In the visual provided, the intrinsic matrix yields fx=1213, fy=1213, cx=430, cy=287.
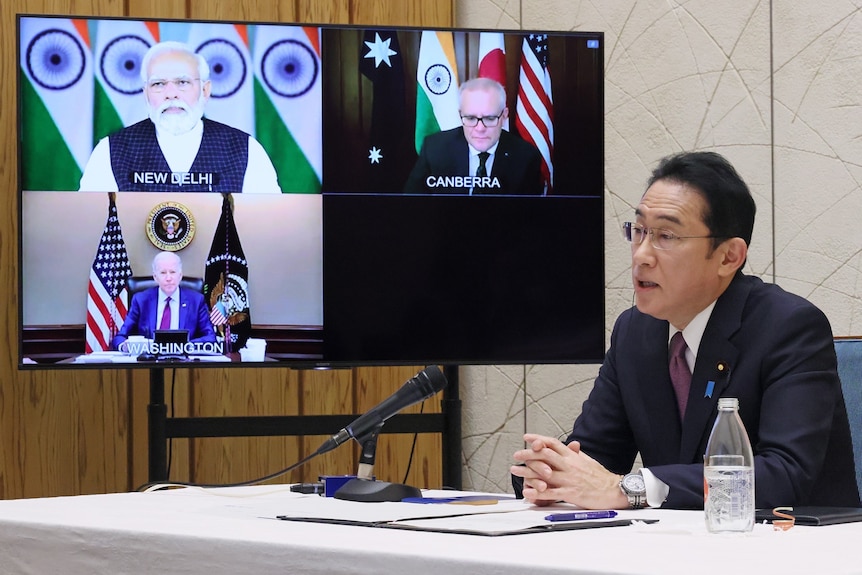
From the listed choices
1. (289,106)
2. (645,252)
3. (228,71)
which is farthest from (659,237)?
(228,71)

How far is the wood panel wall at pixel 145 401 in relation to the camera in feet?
11.3

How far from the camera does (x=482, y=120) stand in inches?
128

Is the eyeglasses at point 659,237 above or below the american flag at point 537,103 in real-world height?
below

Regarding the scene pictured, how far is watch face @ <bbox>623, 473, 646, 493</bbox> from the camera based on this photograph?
188cm

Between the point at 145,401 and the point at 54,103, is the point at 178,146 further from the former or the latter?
the point at 145,401

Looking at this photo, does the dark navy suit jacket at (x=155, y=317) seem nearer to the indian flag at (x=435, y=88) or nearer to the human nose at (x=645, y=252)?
the indian flag at (x=435, y=88)

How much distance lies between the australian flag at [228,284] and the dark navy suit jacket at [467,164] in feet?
1.55

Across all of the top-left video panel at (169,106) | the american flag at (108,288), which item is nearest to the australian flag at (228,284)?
the top-left video panel at (169,106)

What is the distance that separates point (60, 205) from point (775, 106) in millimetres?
1897

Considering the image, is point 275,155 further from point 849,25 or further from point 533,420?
point 849,25

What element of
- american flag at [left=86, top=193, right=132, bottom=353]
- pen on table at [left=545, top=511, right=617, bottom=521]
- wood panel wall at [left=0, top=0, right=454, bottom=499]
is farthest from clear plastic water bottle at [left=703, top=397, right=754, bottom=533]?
wood panel wall at [left=0, top=0, right=454, bottom=499]

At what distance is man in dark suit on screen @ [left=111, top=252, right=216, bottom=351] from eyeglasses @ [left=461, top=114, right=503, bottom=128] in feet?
2.74

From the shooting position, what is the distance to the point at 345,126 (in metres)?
3.19

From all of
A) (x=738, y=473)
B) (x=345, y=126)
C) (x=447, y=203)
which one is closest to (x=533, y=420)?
(x=447, y=203)
